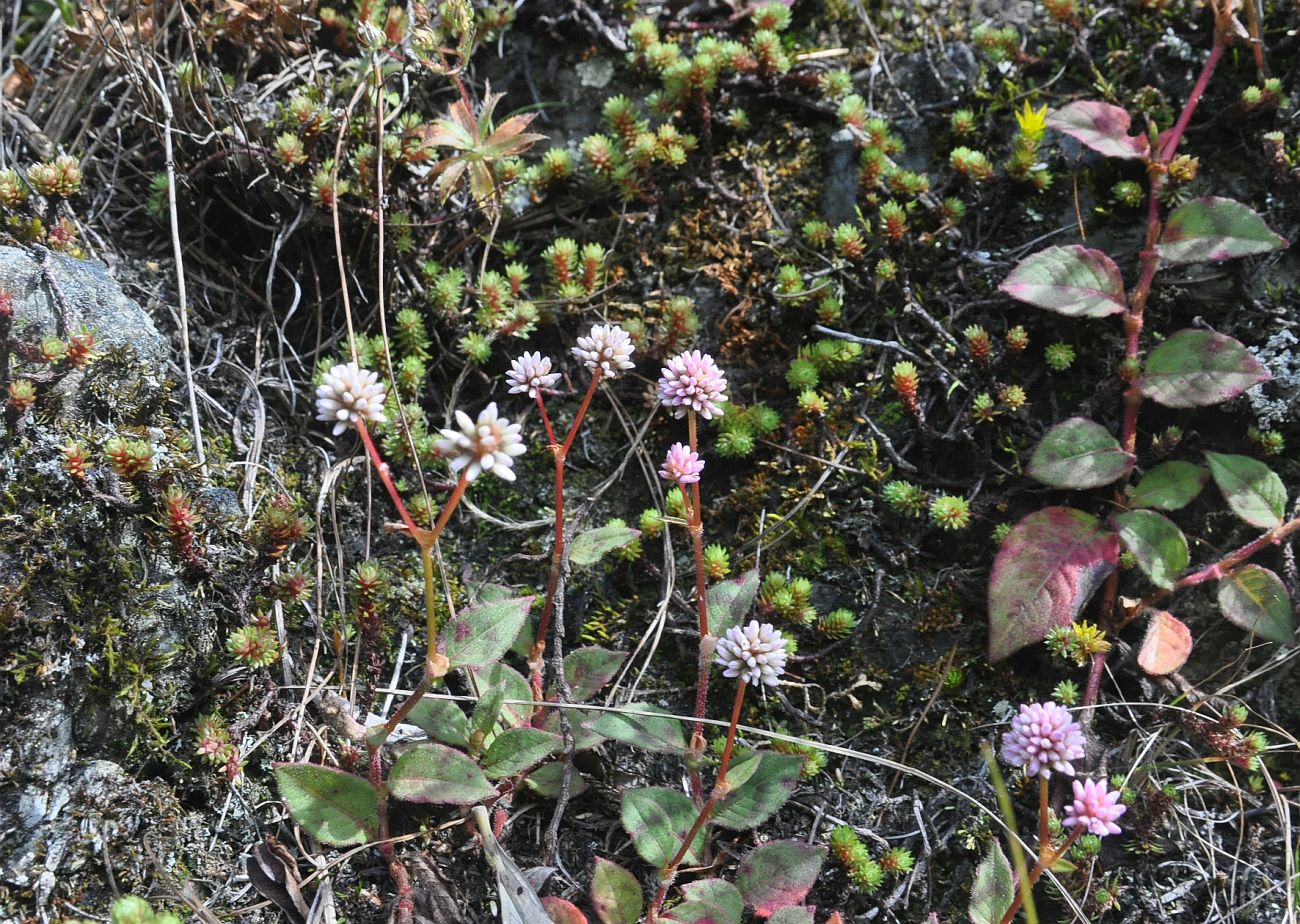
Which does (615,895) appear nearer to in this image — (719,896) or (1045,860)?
(719,896)

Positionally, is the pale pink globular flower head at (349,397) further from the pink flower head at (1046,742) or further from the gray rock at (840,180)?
the gray rock at (840,180)

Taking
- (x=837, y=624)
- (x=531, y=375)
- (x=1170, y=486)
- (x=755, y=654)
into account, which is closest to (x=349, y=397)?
(x=531, y=375)

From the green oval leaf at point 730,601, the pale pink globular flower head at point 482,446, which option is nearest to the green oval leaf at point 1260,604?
the green oval leaf at point 730,601

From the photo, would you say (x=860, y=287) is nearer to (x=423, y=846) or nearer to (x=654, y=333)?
(x=654, y=333)

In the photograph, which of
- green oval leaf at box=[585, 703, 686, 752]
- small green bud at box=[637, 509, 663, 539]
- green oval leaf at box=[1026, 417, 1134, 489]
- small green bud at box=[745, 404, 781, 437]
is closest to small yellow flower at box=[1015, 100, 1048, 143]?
green oval leaf at box=[1026, 417, 1134, 489]

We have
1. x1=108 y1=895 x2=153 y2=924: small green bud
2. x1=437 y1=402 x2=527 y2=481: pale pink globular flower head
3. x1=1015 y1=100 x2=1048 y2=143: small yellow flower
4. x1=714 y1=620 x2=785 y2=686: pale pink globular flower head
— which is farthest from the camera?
x1=1015 y1=100 x2=1048 y2=143: small yellow flower

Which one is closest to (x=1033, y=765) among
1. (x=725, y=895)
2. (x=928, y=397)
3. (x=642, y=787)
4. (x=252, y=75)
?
(x=725, y=895)

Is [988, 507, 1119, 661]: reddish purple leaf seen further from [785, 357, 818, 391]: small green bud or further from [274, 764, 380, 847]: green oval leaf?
[274, 764, 380, 847]: green oval leaf
